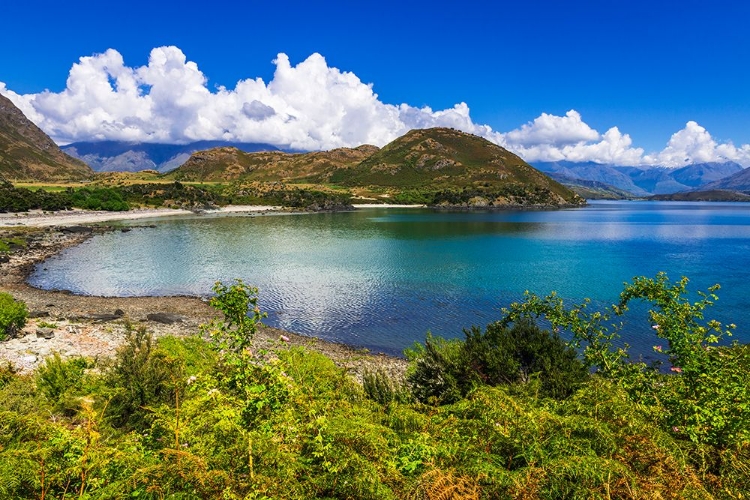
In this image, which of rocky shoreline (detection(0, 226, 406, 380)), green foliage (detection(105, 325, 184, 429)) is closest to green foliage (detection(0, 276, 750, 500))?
green foliage (detection(105, 325, 184, 429))

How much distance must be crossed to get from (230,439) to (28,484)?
2.26 m

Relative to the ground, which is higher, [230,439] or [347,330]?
[230,439]

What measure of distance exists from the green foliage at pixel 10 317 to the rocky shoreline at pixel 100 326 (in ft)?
1.50

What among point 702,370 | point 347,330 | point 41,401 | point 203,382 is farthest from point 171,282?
point 702,370

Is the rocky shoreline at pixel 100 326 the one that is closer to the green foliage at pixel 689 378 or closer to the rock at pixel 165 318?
the rock at pixel 165 318

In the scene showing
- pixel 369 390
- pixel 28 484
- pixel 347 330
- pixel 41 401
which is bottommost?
pixel 347 330

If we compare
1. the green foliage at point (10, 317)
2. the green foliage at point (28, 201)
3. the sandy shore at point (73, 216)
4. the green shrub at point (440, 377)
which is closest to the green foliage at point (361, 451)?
the green shrub at point (440, 377)

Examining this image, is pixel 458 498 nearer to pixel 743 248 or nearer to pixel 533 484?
pixel 533 484

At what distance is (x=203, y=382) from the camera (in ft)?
23.0

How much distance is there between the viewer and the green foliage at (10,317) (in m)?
22.1

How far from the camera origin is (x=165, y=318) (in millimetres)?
32469

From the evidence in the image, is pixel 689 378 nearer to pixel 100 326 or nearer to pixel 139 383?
pixel 139 383

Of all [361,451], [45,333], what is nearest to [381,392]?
[361,451]

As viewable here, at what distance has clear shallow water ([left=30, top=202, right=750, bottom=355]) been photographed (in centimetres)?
3662
